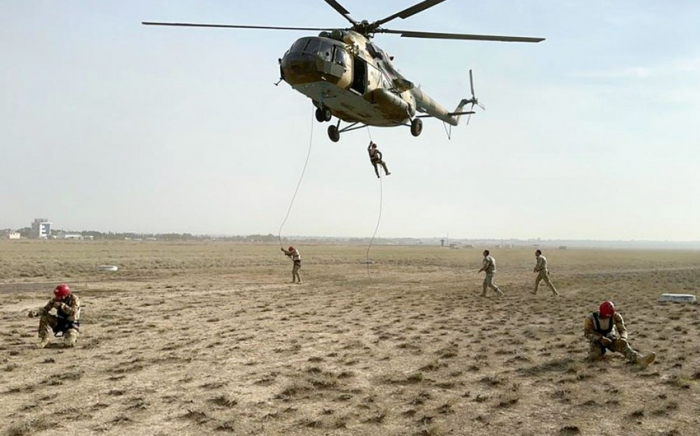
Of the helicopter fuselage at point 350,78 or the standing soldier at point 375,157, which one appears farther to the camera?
the standing soldier at point 375,157

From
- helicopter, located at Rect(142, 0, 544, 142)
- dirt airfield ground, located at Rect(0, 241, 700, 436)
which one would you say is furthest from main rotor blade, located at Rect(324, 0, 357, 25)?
dirt airfield ground, located at Rect(0, 241, 700, 436)

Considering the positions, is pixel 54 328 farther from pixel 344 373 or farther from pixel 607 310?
pixel 607 310

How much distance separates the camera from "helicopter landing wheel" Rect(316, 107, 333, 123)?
15930 mm

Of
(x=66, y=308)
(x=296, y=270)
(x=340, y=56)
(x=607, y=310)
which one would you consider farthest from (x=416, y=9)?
(x=296, y=270)

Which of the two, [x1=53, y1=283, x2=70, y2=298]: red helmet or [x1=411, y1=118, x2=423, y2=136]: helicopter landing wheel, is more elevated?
[x1=411, y1=118, x2=423, y2=136]: helicopter landing wheel

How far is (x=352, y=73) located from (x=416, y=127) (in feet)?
15.7

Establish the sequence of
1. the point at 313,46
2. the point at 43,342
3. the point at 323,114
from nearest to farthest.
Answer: the point at 43,342
the point at 313,46
the point at 323,114

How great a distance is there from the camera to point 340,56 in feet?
47.4

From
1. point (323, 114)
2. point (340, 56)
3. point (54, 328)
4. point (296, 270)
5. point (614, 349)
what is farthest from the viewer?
point (296, 270)

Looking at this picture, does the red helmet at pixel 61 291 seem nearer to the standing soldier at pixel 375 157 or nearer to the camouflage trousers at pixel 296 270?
the standing soldier at pixel 375 157

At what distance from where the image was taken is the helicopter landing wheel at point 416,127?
19.1 meters

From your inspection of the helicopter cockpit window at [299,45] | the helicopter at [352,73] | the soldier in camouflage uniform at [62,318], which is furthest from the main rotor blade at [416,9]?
the soldier in camouflage uniform at [62,318]

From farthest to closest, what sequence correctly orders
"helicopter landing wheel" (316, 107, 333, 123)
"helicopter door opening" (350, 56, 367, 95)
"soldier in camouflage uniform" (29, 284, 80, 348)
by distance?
"helicopter landing wheel" (316, 107, 333, 123), "helicopter door opening" (350, 56, 367, 95), "soldier in camouflage uniform" (29, 284, 80, 348)

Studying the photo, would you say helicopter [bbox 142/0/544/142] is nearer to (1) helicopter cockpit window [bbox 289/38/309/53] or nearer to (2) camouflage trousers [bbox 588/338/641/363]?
(1) helicopter cockpit window [bbox 289/38/309/53]
